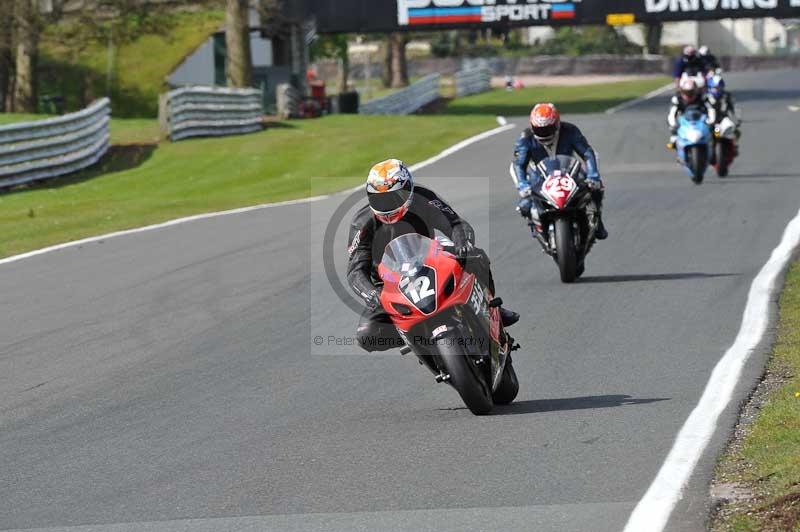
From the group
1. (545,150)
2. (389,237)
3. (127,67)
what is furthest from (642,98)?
(389,237)

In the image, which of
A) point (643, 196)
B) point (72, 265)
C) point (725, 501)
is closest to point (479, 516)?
point (725, 501)

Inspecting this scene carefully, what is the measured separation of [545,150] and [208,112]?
2118 cm

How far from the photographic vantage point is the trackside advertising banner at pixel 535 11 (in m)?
42.3

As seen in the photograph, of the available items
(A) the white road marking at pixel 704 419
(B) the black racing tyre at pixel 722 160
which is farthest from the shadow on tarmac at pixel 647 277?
(B) the black racing tyre at pixel 722 160

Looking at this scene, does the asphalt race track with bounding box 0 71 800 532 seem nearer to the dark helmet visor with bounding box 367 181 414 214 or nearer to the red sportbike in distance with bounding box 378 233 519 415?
the red sportbike in distance with bounding box 378 233 519 415

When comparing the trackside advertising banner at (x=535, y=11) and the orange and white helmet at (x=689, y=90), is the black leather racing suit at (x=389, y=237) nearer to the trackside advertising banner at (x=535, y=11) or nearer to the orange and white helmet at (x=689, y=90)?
the orange and white helmet at (x=689, y=90)

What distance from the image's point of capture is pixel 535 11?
42.4 metres

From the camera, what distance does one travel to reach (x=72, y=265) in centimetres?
1468

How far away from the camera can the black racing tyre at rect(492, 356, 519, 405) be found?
27.2 ft

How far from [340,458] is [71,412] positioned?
6.86 ft

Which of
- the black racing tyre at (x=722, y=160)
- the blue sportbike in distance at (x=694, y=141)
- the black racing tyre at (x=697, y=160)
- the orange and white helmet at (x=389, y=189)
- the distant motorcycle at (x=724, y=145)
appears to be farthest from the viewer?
the black racing tyre at (x=722, y=160)

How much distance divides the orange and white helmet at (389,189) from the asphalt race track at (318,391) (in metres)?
1.16

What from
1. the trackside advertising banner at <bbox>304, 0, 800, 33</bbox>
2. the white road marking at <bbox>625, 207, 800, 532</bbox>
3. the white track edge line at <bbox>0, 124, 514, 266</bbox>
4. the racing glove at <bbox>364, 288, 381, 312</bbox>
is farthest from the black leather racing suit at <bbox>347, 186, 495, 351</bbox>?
the trackside advertising banner at <bbox>304, 0, 800, 33</bbox>

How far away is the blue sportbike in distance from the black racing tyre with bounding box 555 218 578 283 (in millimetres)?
8038
